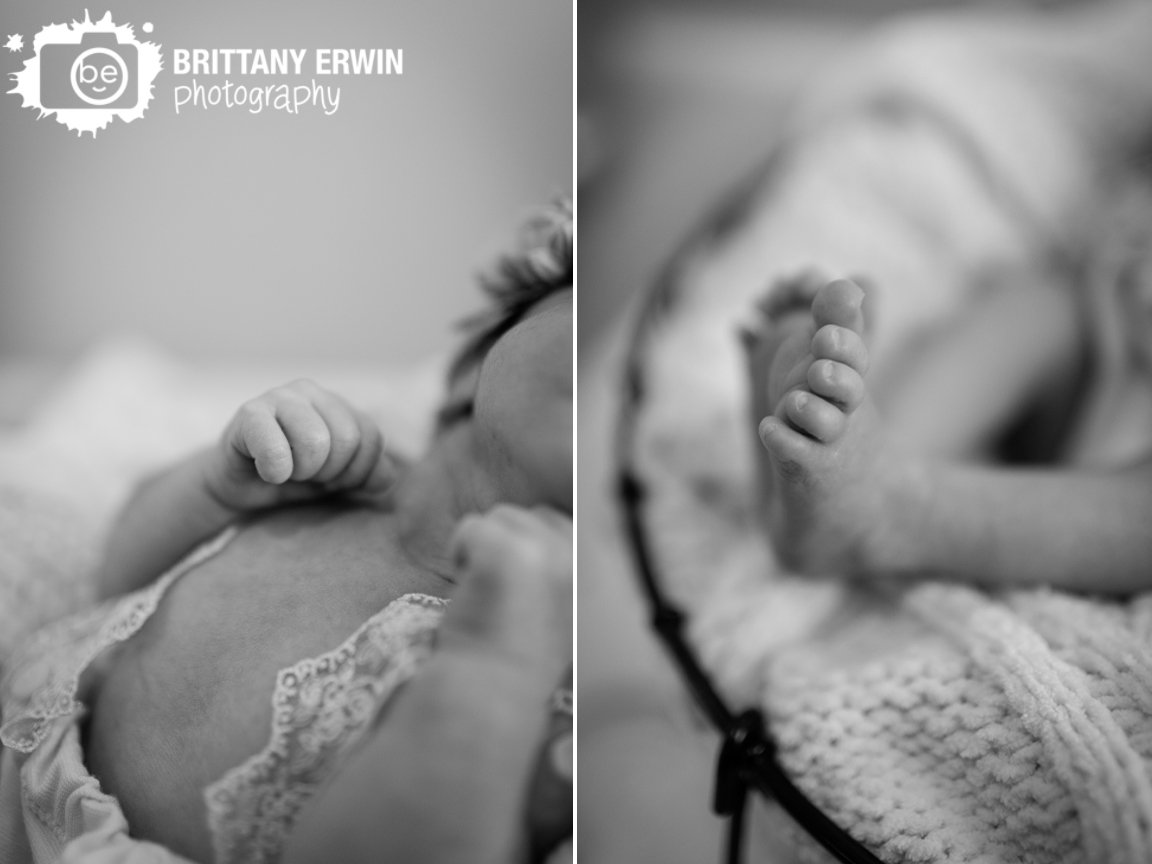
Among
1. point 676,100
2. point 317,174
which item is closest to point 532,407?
point 317,174

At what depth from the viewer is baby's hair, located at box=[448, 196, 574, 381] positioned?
54 cm

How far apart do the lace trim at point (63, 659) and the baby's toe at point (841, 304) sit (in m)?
0.36

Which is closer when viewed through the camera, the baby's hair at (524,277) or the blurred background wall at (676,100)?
the baby's hair at (524,277)

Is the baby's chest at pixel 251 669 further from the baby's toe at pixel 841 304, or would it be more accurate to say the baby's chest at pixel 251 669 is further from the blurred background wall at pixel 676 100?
the blurred background wall at pixel 676 100

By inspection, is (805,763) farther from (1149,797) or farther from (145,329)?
(145,329)

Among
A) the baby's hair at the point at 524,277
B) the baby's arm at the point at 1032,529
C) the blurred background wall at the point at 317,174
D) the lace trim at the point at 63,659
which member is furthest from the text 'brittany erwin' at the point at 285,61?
the baby's arm at the point at 1032,529

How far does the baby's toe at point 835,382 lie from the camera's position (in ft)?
1.58

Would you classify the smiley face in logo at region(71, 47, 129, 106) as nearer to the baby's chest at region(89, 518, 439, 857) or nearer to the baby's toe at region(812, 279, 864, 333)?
the baby's chest at region(89, 518, 439, 857)

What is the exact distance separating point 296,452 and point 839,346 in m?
0.30

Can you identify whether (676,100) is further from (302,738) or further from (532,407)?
(302,738)

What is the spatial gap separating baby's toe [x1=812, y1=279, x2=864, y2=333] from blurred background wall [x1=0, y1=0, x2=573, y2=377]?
0.17 meters

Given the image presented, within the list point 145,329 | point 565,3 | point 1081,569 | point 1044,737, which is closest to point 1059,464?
point 1081,569

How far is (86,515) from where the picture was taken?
676mm

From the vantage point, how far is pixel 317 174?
0.55 meters
